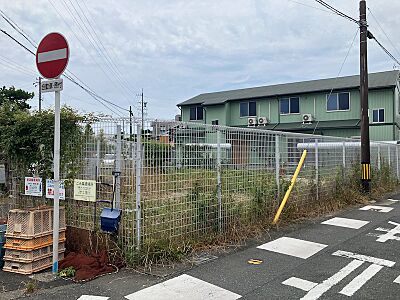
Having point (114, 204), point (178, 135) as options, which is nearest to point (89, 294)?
point (114, 204)

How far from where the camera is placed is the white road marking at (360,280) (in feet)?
13.0

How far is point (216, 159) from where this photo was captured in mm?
5879

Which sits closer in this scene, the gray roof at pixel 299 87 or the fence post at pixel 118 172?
the fence post at pixel 118 172

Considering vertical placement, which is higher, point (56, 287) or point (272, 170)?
point (272, 170)

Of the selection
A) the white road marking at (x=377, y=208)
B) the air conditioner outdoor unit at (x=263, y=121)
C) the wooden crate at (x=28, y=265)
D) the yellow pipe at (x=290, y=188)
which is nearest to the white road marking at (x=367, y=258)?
the yellow pipe at (x=290, y=188)

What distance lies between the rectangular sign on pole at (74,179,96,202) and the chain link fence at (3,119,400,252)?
0.09m

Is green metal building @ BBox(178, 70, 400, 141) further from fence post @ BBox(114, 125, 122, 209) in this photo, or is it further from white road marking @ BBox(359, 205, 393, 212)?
fence post @ BBox(114, 125, 122, 209)

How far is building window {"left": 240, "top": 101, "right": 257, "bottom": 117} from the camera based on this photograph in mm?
29234

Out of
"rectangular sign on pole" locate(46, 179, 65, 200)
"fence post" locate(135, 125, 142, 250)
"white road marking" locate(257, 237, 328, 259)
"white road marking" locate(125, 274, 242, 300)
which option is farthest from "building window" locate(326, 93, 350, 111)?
"white road marking" locate(125, 274, 242, 300)

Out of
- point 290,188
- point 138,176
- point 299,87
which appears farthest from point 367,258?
→ point 299,87

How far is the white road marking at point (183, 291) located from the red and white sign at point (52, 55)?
2806 millimetres

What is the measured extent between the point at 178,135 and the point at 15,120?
2.58 m

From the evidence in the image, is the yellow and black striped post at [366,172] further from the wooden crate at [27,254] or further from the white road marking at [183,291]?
the wooden crate at [27,254]

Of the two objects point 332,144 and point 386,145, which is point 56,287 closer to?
point 332,144
